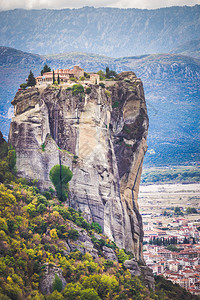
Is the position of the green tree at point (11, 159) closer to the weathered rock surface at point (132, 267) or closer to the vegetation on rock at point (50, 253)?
the vegetation on rock at point (50, 253)

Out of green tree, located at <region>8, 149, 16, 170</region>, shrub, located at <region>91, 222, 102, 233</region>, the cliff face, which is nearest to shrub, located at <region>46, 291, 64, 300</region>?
shrub, located at <region>91, 222, 102, 233</region>

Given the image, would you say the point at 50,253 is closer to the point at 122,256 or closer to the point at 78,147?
the point at 122,256

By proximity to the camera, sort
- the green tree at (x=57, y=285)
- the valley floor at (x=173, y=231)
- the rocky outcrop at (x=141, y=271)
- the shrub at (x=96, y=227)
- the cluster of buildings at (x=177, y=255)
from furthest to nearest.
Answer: the valley floor at (x=173, y=231) → the cluster of buildings at (x=177, y=255) → the shrub at (x=96, y=227) → the rocky outcrop at (x=141, y=271) → the green tree at (x=57, y=285)

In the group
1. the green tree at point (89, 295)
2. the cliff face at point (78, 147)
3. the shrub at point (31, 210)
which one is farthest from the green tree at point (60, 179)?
the green tree at point (89, 295)

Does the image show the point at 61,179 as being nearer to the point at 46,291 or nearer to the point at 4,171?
the point at 4,171

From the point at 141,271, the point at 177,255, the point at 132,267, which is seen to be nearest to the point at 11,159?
the point at 132,267

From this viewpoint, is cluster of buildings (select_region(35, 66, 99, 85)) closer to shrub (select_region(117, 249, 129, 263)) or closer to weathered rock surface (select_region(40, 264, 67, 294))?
shrub (select_region(117, 249, 129, 263))
